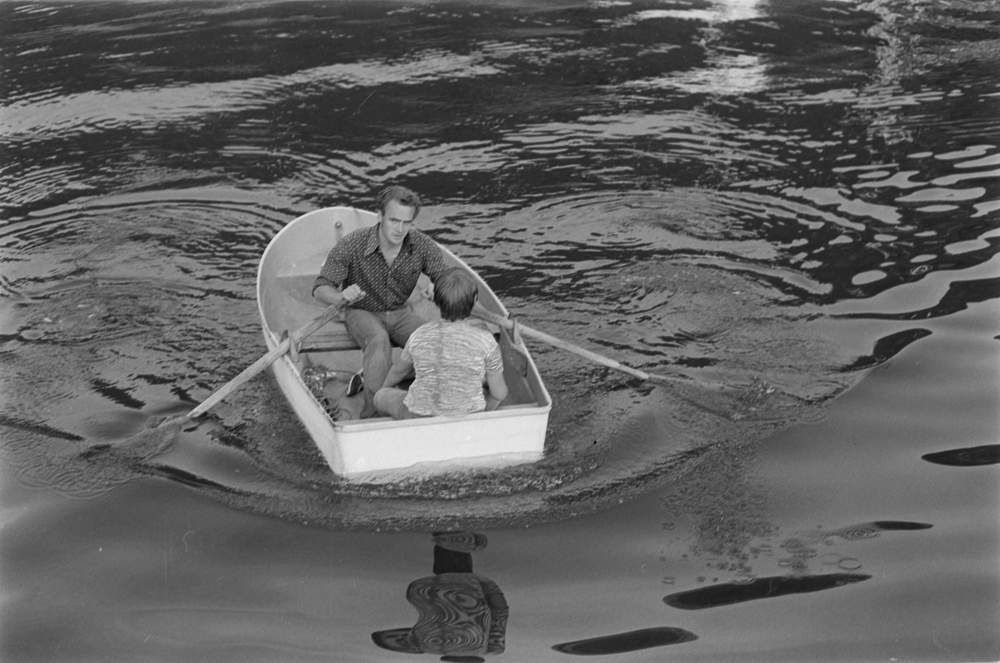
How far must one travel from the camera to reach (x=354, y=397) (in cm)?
801

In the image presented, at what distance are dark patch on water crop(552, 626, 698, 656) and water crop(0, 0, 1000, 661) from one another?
23 mm

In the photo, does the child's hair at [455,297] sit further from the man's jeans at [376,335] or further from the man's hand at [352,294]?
the man's hand at [352,294]

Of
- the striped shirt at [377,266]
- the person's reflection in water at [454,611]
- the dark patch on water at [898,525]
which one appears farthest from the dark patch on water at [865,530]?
the striped shirt at [377,266]

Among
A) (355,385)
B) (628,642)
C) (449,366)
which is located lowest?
(628,642)

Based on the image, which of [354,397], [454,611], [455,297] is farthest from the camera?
[354,397]

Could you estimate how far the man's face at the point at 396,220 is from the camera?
748 centimetres

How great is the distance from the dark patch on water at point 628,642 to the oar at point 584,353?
238 centimetres

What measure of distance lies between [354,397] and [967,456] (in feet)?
14.7

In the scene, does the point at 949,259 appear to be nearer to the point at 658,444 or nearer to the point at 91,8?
the point at 658,444

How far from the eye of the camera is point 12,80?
1630 cm

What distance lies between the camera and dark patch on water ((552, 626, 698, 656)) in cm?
610

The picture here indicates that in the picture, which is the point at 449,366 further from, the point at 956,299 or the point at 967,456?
the point at 956,299

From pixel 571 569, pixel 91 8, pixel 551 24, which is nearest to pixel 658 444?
pixel 571 569

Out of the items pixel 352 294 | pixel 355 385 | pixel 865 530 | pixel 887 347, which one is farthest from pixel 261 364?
pixel 887 347
